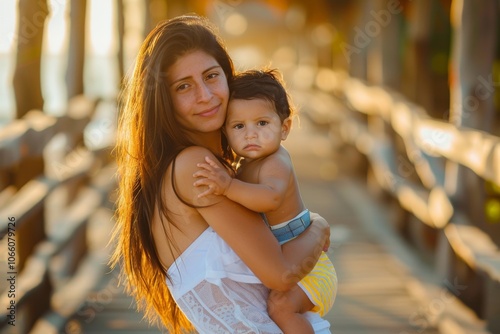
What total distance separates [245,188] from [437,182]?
3.73 metres

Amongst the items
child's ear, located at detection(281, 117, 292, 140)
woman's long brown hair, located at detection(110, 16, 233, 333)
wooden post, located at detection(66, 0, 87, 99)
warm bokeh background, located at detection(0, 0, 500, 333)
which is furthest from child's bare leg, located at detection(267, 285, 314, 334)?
wooden post, located at detection(66, 0, 87, 99)

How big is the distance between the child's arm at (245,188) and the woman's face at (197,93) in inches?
7.2

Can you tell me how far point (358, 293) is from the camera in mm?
6129

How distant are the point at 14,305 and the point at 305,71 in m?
18.8

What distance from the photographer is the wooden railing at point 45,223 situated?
445 centimetres

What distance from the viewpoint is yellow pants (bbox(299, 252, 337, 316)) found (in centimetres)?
262

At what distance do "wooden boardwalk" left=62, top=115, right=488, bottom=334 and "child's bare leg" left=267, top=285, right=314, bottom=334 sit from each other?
2.50 metres

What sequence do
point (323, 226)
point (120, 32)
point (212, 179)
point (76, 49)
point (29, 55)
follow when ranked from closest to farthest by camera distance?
point (212, 179) < point (323, 226) < point (29, 55) < point (76, 49) < point (120, 32)

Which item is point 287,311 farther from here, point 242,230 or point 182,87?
point 182,87

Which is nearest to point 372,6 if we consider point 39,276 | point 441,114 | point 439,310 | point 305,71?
point 441,114

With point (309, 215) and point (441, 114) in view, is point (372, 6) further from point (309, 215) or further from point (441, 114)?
point (309, 215)

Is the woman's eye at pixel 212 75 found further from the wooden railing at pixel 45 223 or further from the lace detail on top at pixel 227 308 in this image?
the wooden railing at pixel 45 223

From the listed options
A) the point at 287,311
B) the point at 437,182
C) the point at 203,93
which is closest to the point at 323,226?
the point at 287,311

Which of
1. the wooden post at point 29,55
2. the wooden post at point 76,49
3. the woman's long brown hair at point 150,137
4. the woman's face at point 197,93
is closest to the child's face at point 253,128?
the woman's face at point 197,93
